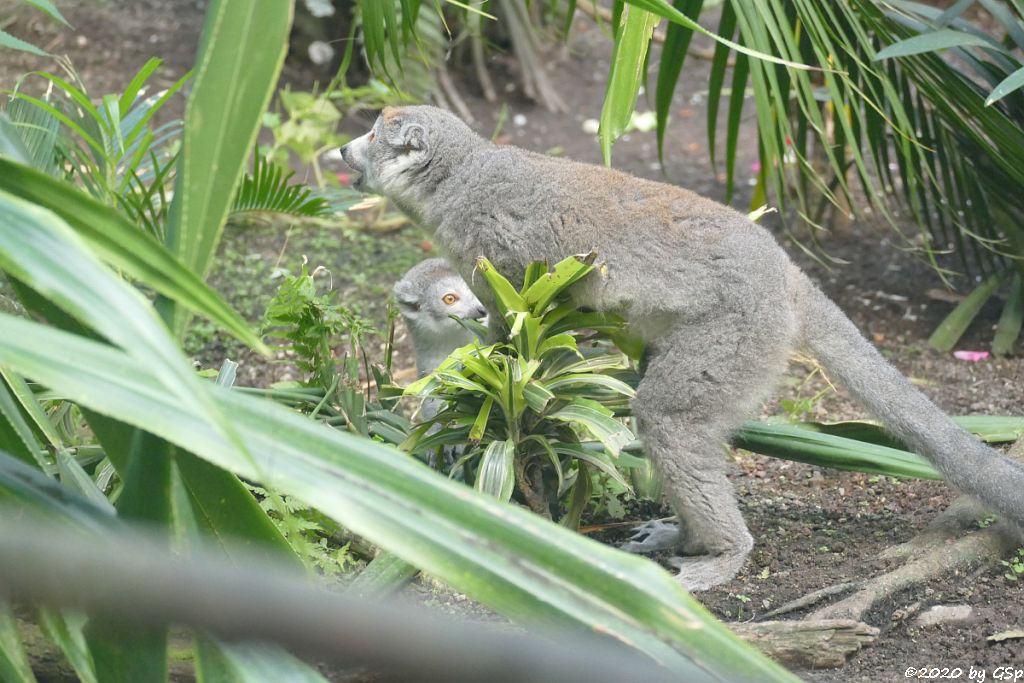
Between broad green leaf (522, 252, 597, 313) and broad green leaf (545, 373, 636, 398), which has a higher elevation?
broad green leaf (522, 252, 597, 313)

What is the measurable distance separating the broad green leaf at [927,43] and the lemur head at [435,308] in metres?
2.21

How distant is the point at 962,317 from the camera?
606 cm

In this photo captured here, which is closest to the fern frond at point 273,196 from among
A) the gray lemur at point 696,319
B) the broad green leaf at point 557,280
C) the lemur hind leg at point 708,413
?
the gray lemur at point 696,319

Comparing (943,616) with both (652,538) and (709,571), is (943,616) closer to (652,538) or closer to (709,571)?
(709,571)

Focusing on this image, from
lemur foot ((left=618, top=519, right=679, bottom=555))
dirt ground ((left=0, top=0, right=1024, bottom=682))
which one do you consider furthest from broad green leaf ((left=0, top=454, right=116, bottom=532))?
lemur foot ((left=618, top=519, right=679, bottom=555))

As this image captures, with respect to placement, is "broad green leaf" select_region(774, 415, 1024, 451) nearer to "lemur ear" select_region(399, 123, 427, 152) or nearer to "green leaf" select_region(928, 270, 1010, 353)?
"green leaf" select_region(928, 270, 1010, 353)

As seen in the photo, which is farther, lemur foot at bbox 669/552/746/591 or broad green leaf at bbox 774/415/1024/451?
broad green leaf at bbox 774/415/1024/451

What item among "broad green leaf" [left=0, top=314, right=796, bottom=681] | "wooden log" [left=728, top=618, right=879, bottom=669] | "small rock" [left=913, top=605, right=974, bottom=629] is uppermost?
"broad green leaf" [left=0, top=314, right=796, bottom=681]

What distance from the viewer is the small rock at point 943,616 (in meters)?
3.48

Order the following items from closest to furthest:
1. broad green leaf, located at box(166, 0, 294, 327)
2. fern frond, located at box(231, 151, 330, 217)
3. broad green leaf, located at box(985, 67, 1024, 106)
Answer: broad green leaf, located at box(166, 0, 294, 327) < broad green leaf, located at box(985, 67, 1024, 106) < fern frond, located at box(231, 151, 330, 217)

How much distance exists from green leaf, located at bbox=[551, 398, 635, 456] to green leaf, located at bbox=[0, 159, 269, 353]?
2.14m

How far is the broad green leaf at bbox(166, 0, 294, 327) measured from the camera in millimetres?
1645

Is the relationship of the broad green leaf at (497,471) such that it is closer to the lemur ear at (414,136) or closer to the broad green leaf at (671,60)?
the lemur ear at (414,136)

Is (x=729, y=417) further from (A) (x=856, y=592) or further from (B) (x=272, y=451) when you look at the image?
(B) (x=272, y=451)
